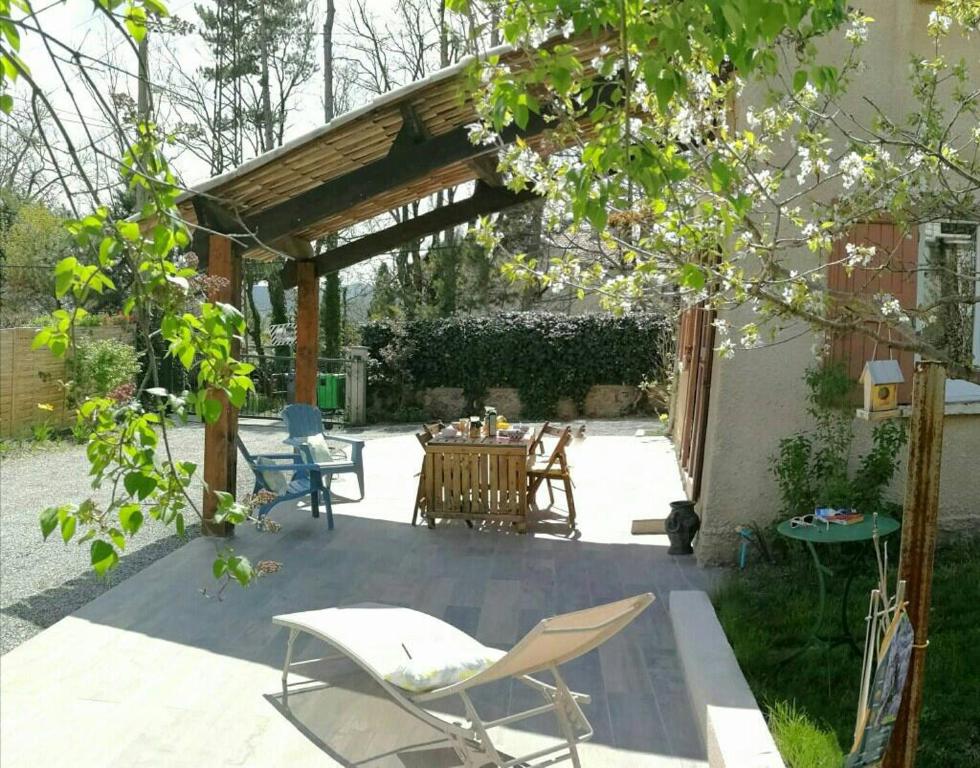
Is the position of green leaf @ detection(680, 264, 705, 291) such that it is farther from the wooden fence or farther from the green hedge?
the green hedge

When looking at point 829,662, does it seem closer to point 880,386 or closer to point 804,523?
point 804,523

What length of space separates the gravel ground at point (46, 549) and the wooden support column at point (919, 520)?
4423 millimetres

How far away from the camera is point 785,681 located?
453 cm

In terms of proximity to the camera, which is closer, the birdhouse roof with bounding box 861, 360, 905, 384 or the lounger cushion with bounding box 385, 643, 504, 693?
the lounger cushion with bounding box 385, 643, 504, 693

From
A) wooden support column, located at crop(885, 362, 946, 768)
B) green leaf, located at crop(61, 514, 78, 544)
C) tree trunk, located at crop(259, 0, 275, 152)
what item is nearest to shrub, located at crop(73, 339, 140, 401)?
tree trunk, located at crop(259, 0, 275, 152)

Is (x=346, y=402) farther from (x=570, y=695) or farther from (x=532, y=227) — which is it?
(x=570, y=695)

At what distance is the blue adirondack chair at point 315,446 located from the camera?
27.2ft

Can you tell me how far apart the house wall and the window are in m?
0.56

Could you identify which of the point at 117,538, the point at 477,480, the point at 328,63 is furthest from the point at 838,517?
the point at 328,63

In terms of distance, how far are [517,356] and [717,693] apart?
1388cm

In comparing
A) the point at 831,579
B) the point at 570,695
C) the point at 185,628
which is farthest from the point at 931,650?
the point at 185,628

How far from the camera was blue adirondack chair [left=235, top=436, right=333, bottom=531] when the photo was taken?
7785 mm

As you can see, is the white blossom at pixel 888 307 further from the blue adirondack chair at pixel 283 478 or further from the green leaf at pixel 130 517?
the blue adirondack chair at pixel 283 478

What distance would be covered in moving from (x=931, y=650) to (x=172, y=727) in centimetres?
351
